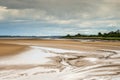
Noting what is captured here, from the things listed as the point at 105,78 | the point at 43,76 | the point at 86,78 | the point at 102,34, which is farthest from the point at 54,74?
the point at 102,34

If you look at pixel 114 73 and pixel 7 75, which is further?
pixel 114 73

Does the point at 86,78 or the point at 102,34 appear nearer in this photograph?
the point at 86,78

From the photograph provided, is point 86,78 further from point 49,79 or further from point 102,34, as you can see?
point 102,34

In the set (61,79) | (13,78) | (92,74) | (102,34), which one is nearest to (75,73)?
(92,74)

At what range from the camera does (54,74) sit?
11203 mm

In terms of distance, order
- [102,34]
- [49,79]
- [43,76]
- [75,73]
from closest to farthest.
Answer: [49,79]
[43,76]
[75,73]
[102,34]

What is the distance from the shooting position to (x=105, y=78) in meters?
10.4

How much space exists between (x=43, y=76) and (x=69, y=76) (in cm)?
114

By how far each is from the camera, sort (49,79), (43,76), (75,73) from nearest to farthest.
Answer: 1. (49,79)
2. (43,76)
3. (75,73)

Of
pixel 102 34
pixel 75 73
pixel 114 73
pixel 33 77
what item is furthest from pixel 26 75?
pixel 102 34

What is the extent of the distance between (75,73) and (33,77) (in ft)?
7.02

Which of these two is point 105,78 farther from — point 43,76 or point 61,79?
point 43,76

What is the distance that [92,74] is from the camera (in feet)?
37.3

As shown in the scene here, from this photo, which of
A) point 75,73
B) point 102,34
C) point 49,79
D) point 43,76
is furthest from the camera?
point 102,34
